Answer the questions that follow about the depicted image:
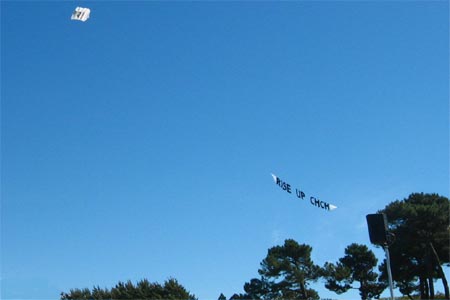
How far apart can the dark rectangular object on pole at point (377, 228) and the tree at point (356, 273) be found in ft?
164

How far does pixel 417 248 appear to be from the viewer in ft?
199

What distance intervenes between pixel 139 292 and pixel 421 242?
34148 millimetres

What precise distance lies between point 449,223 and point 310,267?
16.3 m

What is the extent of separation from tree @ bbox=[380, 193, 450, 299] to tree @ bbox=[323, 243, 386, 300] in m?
3.04

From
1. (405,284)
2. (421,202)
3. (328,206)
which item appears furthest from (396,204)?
(328,206)

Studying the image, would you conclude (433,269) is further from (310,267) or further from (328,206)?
(328,206)

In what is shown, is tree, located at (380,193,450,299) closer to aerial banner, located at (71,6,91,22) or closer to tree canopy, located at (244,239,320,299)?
tree canopy, located at (244,239,320,299)

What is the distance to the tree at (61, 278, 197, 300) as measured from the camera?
68000 mm

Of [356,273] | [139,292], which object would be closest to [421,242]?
[356,273]

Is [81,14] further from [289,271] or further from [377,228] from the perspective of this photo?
[289,271]

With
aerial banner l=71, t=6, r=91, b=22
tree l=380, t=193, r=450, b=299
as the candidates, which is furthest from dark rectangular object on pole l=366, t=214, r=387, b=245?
tree l=380, t=193, r=450, b=299

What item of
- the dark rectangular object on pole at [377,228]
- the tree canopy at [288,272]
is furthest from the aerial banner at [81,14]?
the tree canopy at [288,272]

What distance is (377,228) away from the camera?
15844mm

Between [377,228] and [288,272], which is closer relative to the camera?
[377,228]
